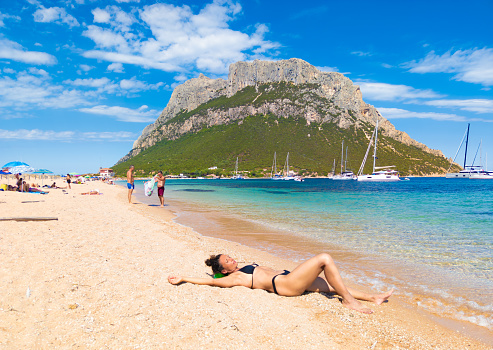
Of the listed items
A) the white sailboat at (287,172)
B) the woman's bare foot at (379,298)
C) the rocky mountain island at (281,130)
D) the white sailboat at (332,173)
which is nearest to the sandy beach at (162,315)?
the woman's bare foot at (379,298)

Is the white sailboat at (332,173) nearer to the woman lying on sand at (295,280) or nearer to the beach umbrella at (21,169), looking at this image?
the beach umbrella at (21,169)

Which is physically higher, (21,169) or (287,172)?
(287,172)

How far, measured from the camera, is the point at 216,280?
539 centimetres

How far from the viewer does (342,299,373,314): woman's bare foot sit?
4746 millimetres

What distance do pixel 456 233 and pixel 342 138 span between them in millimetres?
112110

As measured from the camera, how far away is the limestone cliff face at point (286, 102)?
129m

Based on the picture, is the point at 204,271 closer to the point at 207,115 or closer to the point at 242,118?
the point at 242,118

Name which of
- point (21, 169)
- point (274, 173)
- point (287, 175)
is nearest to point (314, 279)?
point (21, 169)

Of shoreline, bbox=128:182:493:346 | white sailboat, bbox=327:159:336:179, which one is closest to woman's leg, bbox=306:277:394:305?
shoreline, bbox=128:182:493:346

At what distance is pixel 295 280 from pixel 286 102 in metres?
135

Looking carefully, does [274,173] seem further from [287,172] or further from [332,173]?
[332,173]

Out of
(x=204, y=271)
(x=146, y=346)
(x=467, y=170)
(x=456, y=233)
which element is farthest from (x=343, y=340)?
(x=467, y=170)

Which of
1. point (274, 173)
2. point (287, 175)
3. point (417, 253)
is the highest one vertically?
point (274, 173)

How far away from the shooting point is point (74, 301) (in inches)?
168
